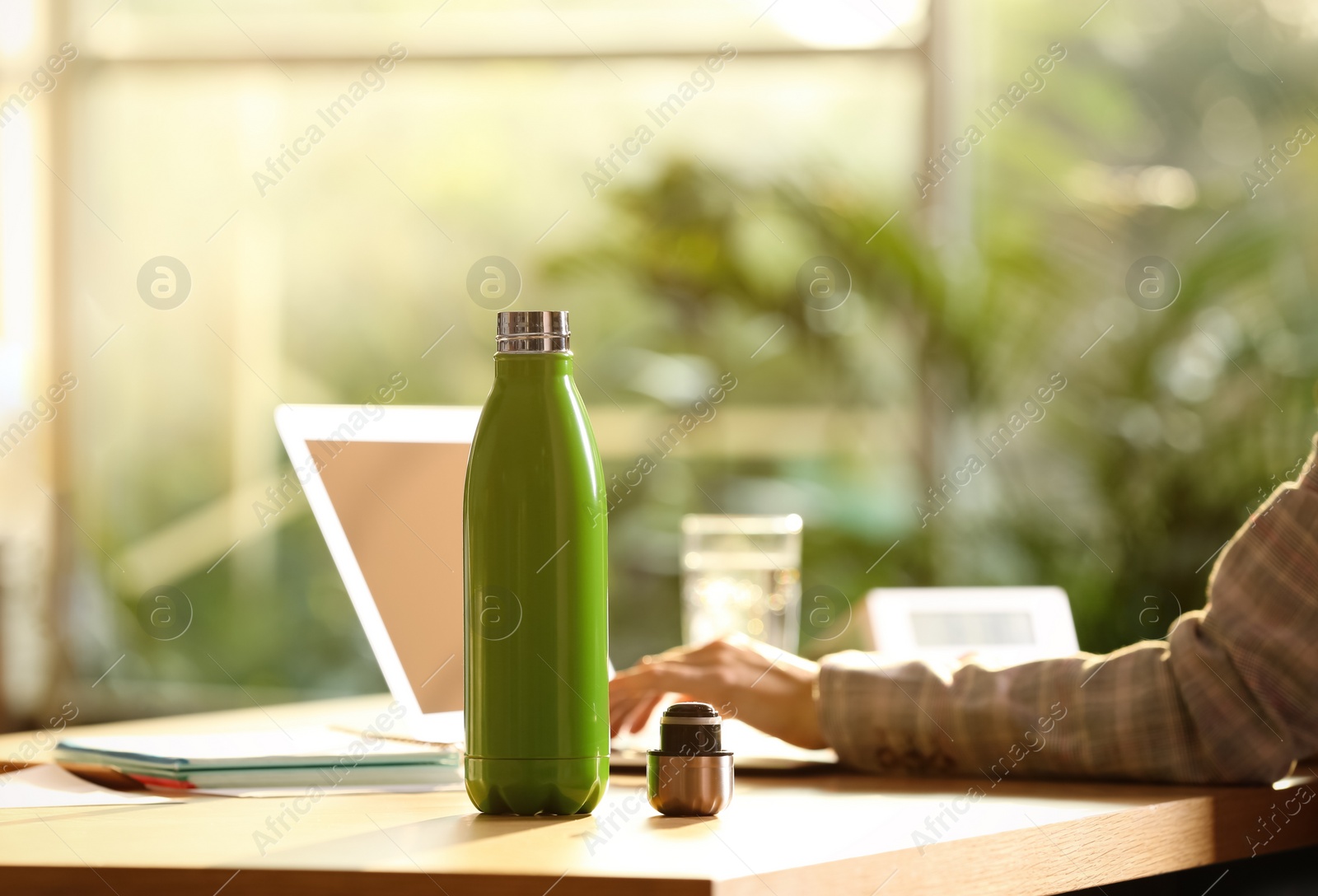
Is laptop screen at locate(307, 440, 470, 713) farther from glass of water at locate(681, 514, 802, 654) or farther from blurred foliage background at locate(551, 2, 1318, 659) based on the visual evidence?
blurred foliage background at locate(551, 2, 1318, 659)

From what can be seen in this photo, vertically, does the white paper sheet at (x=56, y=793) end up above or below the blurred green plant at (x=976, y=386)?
below

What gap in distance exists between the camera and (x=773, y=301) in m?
2.99

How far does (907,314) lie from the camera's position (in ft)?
9.59

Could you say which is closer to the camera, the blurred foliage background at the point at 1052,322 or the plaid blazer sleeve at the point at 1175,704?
the plaid blazer sleeve at the point at 1175,704

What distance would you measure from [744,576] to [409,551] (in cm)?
50

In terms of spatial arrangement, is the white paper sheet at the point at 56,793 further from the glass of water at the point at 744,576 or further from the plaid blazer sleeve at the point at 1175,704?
the glass of water at the point at 744,576

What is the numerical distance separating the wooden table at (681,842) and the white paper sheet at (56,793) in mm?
25

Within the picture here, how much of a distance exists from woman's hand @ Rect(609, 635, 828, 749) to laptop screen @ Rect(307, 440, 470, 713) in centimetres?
15

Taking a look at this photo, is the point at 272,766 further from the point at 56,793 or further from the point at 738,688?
the point at 738,688

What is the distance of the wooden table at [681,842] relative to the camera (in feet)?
2.01

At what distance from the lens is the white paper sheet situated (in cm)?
83

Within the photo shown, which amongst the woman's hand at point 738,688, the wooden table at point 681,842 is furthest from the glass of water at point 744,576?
the wooden table at point 681,842

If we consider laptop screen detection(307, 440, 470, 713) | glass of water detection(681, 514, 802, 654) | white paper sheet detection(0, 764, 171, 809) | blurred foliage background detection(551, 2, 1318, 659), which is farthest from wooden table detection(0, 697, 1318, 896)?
blurred foliage background detection(551, 2, 1318, 659)

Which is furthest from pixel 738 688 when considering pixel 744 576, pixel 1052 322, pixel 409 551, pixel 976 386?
pixel 1052 322
